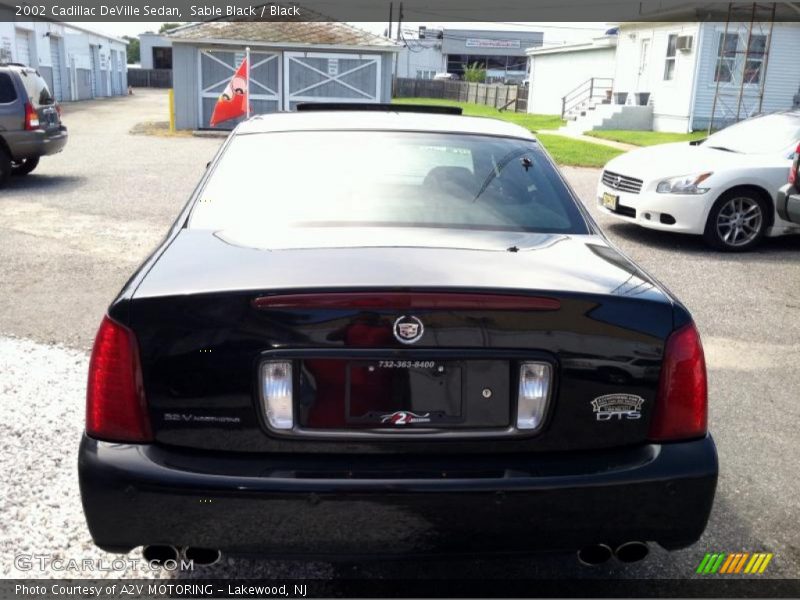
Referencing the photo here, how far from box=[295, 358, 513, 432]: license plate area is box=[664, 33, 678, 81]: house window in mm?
27085

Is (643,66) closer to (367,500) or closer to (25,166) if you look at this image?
(25,166)

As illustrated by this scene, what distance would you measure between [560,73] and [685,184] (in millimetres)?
31315

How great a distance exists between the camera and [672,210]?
895cm

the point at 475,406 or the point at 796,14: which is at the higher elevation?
the point at 796,14

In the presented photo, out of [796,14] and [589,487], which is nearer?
[589,487]

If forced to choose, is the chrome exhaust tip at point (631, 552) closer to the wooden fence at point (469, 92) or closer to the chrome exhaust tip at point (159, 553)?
the chrome exhaust tip at point (159, 553)

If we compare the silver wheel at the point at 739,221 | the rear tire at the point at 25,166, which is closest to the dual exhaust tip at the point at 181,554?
the silver wheel at the point at 739,221

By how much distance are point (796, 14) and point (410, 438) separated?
27412 millimetres

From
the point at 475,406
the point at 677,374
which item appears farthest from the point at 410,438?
the point at 677,374

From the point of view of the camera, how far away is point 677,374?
7.94ft

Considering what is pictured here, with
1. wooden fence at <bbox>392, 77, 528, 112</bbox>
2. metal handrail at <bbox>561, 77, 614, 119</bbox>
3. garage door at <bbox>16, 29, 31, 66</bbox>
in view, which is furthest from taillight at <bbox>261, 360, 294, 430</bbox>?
wooden fence at <bbox>392, 77, 528, 112</bbox>

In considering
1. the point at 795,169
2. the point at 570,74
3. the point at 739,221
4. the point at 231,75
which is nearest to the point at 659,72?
the point at 570,74

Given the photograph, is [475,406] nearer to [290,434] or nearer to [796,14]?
[290,434]

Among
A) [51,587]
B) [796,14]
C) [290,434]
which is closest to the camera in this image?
[290,434]
